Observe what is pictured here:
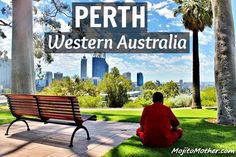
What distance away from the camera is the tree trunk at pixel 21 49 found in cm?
1491

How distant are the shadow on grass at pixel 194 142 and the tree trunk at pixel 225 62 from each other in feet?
2.10

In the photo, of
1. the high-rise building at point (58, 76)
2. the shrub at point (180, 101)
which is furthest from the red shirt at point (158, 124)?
the high-rise building at point (58, 76)

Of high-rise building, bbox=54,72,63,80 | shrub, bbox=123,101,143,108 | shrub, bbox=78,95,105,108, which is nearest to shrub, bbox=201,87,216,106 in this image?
shrub, bbox=123,101,143,108

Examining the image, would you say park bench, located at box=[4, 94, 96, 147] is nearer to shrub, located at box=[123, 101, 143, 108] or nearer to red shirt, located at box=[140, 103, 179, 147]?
red shirt, located at box=[140, 103, 179, 147]

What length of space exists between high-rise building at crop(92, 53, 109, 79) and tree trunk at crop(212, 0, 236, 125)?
55.5ft

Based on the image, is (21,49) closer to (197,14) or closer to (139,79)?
(197,14)

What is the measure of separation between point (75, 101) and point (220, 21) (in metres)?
5.90

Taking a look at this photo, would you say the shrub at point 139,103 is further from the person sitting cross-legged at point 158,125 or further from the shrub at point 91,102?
the person sitting cross-legged at point 158,125

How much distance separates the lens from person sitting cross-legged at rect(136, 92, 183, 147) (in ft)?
21.8

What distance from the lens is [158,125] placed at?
6.64m

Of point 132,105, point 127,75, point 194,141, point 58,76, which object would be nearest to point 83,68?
point 58,76

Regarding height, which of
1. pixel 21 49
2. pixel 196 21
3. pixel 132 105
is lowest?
pixel 132 105

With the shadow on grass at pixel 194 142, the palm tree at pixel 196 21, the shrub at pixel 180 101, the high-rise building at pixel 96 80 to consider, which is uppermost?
the palm tree at pixel 196 21

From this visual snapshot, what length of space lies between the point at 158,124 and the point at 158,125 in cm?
2
